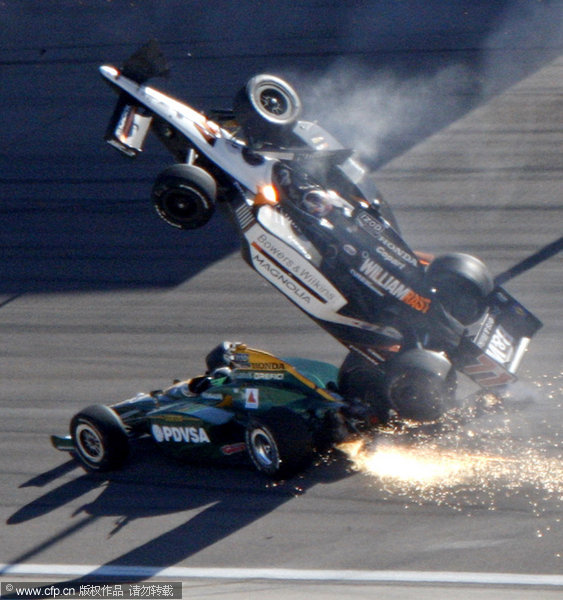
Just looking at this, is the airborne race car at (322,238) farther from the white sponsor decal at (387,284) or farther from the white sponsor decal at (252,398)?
the white sponsor decal at (252,398)

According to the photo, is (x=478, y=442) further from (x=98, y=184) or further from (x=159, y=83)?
(x=159, y=83)

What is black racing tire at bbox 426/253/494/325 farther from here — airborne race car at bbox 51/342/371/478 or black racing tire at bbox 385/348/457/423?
airborne race car at bbox 51/342/371/478

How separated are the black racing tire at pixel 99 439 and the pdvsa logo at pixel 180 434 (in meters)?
0.23

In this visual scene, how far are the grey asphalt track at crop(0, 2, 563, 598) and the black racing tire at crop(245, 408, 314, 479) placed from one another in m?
0.17

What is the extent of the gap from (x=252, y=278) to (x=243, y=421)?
3.86 meters

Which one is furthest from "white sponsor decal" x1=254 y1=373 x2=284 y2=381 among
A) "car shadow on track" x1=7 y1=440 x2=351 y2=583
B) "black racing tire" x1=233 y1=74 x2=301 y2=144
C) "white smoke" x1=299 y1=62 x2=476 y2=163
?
"white smoke" x1=299 y1=62 x2=476 y2=163

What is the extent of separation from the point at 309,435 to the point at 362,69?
984 cm

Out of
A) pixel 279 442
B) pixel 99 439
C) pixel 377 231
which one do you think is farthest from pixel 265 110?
pixel 99 439

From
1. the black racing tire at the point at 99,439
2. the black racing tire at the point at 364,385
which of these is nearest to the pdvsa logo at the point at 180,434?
the black racing tire at the point at 99,439

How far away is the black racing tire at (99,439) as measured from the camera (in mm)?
7172

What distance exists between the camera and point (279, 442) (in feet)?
21.8

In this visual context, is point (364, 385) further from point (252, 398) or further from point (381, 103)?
point (381, 103)

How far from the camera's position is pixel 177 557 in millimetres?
6137

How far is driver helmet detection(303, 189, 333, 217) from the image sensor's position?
7.21 meters
